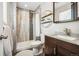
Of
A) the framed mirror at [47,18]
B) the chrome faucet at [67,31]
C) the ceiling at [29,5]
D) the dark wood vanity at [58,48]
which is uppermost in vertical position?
the ceiling at [29,5]

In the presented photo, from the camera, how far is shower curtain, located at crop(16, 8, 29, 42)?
141 centimetres

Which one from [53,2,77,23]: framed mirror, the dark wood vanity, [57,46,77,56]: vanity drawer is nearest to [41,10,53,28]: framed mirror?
[53,2,77,23]: framed mirror

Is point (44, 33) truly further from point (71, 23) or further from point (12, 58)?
point (12, 58)

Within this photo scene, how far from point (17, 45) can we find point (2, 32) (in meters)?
0.23

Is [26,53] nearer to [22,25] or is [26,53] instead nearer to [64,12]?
[22,25]

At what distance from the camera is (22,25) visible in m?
A: 1.41

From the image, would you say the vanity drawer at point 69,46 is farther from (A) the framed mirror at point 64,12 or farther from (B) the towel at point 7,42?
(B) the towel at point 7,42

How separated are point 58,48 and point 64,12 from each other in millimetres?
410

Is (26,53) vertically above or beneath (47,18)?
beneath

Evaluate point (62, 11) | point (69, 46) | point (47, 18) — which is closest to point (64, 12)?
point (62, 11)

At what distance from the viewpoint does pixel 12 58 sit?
1448mm

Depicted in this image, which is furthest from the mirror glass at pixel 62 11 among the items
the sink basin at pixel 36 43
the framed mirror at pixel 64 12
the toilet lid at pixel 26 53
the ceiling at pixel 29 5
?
the toilet lid at pixel 26 53

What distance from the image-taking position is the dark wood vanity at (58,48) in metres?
1.31

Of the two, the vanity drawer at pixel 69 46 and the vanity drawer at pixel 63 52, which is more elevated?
the vanity drawer at pixel 69 46
